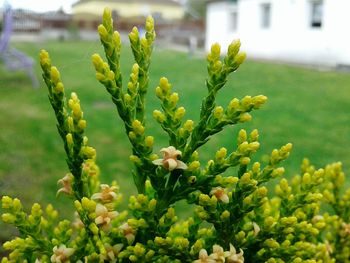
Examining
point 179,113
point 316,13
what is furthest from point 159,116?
point 316,13

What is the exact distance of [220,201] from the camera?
1.40 metres

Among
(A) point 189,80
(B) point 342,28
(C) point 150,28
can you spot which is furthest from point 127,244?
(B) point 342,28

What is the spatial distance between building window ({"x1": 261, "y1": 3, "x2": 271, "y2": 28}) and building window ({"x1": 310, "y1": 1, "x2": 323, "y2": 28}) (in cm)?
284

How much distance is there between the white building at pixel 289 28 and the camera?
781 inches

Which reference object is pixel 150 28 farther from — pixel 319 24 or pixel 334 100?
pixel 319 24

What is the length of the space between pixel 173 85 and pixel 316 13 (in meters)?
11.2

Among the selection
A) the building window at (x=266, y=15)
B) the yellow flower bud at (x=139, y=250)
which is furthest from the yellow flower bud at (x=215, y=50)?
the building window at (x=266, y=15)

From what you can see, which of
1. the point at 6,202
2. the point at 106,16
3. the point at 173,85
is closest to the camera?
the point at 106,16

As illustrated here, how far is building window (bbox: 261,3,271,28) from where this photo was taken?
2647 centimetres

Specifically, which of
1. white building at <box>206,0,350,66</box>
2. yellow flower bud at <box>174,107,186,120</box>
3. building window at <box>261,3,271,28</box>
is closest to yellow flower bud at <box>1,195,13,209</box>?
yellow flower bud at <box>174,107,186,120</box>

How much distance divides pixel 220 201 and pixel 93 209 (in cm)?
29

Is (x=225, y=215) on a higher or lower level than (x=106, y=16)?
lower

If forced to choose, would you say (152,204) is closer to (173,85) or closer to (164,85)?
(164,85)

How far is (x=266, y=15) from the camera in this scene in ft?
87.9
